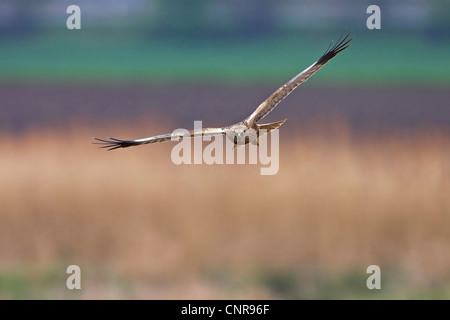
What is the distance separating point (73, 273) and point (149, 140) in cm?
444

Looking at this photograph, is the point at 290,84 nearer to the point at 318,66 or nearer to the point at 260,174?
the point at 318,66

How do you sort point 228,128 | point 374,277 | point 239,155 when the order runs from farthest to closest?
point 239,155 < point 374,277 < point 228,128

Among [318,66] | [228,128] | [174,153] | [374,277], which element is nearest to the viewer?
[228,128]

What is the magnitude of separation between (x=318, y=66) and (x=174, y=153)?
14.6 ft

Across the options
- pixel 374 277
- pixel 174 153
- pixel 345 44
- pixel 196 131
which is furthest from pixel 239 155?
pixel 196 131

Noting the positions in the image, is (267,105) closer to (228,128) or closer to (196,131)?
(228,128)

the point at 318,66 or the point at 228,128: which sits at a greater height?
the point at 318,66

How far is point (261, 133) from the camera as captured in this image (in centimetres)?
626

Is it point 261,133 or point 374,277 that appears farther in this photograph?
point 374,277
